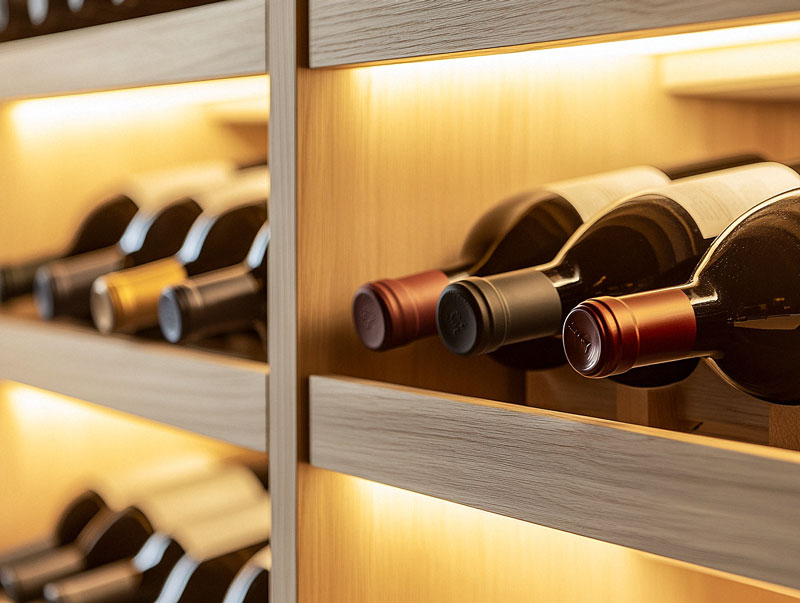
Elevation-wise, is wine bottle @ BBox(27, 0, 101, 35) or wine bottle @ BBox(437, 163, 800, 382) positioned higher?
wine bottle @ BBox(27, 0, 101, 35)

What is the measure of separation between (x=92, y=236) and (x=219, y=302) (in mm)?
334

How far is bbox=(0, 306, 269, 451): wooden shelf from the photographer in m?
0.62

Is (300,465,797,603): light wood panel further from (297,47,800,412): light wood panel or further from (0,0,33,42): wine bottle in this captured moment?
(0,0,33,42): wine bottle

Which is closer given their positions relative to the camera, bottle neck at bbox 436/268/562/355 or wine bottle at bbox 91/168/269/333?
bottle neck at bbox 436/268/562/355

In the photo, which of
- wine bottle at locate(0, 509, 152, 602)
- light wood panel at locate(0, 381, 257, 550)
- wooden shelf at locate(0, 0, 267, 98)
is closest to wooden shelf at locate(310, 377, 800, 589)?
wooden shelf at locate(0, 0, 267, 98)

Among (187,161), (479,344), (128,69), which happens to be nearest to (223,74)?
(128,69)

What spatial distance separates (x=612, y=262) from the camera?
0.53m

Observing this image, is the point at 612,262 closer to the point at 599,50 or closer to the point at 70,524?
the point at 599,50

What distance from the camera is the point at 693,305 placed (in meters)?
0.44

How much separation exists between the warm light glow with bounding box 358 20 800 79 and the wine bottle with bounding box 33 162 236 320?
0.32m

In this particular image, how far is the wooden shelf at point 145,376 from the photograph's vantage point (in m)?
0.62

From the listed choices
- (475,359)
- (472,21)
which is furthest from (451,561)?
(472,21)

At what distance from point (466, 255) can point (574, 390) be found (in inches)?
5.2

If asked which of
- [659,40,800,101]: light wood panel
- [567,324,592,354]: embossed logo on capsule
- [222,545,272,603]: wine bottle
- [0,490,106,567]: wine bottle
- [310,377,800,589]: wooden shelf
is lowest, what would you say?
[0,490,106,567]: wine bottle
